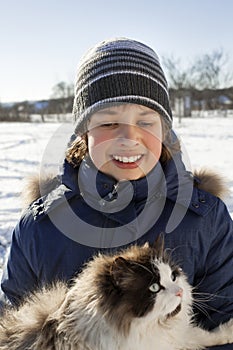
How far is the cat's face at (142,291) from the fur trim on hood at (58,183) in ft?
2.38

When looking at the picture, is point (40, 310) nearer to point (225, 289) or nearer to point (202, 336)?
point (202, 336)

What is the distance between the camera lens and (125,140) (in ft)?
6.27

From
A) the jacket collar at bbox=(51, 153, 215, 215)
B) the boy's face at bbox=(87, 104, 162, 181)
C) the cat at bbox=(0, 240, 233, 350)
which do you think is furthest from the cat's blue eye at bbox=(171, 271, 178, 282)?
Result: the boy's face at bbox=(87, 104, 162, 181)

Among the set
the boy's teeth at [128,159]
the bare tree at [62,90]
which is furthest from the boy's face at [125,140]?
the bare tree at [62,90]

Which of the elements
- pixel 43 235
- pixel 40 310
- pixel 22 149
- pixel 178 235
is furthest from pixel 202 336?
pixel 22 149

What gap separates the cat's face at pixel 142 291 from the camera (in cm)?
152

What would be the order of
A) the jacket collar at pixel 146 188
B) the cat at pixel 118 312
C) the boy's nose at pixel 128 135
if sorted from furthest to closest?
1. the jacket collar at pixel 146 188
2. the boy's nose at pixel 128 135
3. the cat at pixel 118 312

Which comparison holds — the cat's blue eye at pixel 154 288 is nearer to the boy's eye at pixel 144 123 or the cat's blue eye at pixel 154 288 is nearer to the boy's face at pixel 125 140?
the boy's face at pixel 125 140

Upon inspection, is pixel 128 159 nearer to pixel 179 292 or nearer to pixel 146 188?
pixel 146 188

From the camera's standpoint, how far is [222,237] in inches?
80.0

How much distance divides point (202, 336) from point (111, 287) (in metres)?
0.59

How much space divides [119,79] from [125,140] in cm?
32

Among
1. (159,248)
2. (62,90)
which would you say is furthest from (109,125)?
(62,90)

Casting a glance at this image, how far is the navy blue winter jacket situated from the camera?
1979 millimetres
